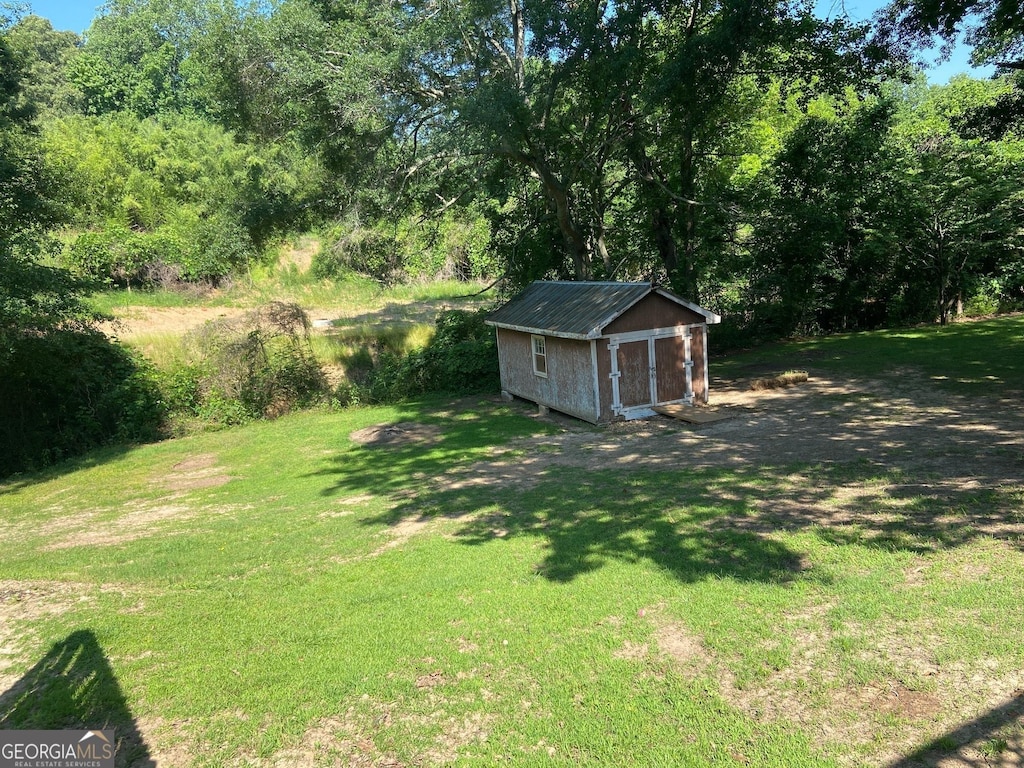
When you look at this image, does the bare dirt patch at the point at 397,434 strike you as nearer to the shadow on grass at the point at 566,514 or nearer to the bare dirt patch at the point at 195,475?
the shadow on grass at the point at 566,514

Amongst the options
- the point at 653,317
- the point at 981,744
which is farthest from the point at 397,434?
the point at 981,744

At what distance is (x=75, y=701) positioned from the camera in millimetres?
4863

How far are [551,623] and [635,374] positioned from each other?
9.71m

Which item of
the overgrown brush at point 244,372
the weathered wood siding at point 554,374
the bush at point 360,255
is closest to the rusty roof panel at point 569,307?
the weathered wood siding at point 554,374

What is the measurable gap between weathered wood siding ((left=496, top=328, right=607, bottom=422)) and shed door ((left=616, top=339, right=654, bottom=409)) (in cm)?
69

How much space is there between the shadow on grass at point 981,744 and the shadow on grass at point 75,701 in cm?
457

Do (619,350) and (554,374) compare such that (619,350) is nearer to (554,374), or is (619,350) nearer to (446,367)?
(554,374)

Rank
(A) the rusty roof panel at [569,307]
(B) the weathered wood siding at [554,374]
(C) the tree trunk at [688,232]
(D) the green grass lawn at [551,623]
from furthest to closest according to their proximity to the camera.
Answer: (C) the tree trunk at [688,232]
(B) the weathered wood siding at [554,374]
(A) the rusty roof panel at [569,307]
(D) the green grass lawn at [551,623]

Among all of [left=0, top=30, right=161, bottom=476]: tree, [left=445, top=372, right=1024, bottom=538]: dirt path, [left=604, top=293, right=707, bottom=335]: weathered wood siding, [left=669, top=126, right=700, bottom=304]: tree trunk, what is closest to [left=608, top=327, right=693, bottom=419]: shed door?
[left=604, top=293, right=707, bottom=335]: weathered wood siding

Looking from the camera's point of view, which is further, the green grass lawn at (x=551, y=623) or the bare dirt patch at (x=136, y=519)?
the bare dirt patch at (x=136, y=519)

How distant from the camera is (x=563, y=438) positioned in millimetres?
13820

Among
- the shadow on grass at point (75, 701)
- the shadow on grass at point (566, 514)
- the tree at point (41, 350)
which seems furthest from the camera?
the tree at point (41, 350)

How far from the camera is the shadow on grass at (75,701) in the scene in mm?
4473

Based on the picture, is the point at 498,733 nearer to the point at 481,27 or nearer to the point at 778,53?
the point at 481,27
